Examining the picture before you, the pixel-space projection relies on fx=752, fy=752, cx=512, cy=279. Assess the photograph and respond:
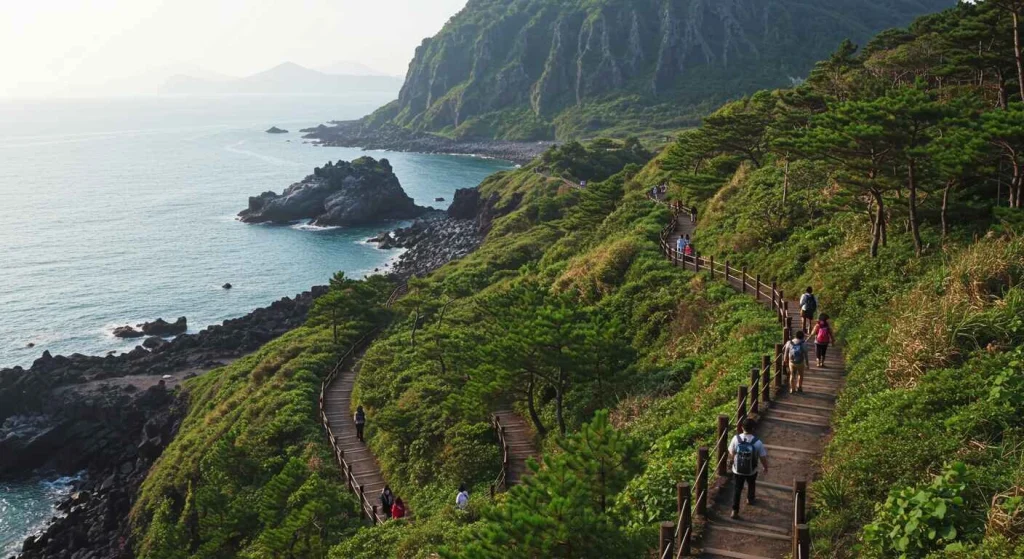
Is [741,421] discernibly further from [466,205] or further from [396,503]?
[466,205]

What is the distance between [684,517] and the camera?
43.3 ft

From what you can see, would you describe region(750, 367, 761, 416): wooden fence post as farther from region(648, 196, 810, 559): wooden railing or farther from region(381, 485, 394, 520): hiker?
region(381, 485, 394, 520): hiker

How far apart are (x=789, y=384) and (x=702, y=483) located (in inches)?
276

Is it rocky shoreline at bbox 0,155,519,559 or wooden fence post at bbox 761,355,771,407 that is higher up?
wooden fence post at bbox 761,355,771,407

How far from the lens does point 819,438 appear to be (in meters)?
17.3

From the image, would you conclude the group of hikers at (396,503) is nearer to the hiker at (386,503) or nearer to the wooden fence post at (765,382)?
the hiker at (386,503)

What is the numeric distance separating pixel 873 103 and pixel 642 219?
2692 cm

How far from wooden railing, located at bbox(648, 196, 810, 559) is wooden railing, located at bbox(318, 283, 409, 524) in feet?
48.2

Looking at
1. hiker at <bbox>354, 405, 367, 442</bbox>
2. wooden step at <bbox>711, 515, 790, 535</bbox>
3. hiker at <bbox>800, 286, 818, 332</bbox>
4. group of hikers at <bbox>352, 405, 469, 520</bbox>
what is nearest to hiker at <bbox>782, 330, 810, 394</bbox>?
hiker at <bbox>800, 286, 818, 332</bbox>

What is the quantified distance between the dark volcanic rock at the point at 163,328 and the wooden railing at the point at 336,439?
30.3 m

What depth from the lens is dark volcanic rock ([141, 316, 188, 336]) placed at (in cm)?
7606

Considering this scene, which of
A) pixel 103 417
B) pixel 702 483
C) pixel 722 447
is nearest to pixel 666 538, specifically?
pixel 702 483

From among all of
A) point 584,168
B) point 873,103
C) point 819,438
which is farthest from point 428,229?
point 819,438

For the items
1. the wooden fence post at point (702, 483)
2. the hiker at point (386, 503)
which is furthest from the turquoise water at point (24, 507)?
the wooden fence post at point (702, 483)
